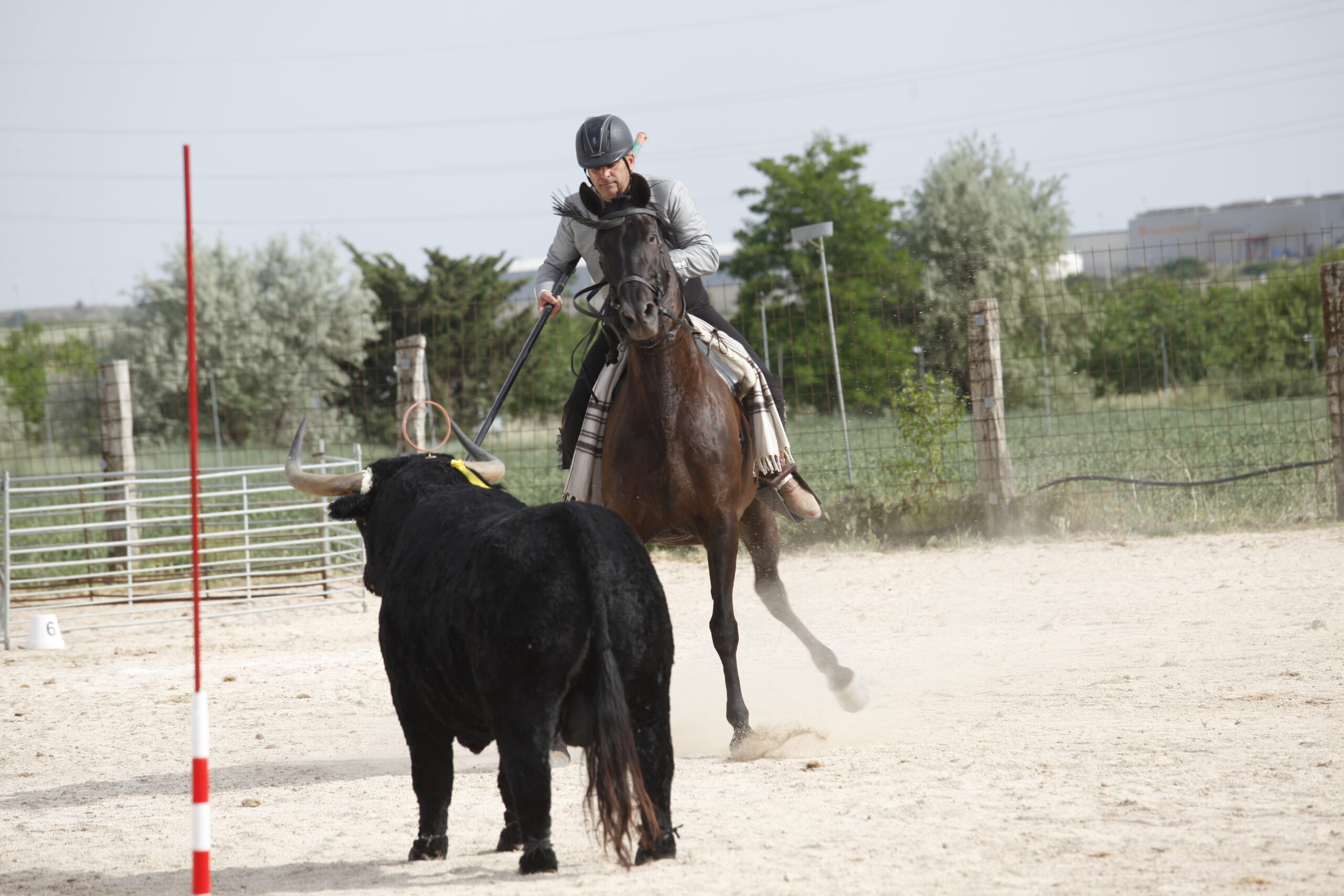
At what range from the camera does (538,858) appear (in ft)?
13.3

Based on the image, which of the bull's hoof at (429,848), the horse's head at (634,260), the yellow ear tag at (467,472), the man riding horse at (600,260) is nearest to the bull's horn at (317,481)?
the yellow ear tag at (467,472)

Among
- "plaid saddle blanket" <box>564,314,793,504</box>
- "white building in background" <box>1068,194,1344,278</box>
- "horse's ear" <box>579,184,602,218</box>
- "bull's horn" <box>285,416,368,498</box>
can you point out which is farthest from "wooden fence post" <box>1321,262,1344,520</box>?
"white building in background" <box>1068,194,1344,278</box>

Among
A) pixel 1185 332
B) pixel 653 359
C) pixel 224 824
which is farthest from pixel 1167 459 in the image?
pixel 224 824

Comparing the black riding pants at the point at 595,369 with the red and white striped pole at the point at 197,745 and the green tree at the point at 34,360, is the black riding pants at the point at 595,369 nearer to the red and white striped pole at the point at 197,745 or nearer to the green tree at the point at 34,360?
the red and white striped pole at the point at 197,745

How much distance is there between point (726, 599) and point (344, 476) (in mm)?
2530

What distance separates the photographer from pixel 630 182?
591 centimetres

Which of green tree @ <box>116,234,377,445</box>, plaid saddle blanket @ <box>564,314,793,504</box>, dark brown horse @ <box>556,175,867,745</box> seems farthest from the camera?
green tree @ <box>116,234,377,445</box>

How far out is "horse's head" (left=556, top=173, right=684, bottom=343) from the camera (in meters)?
5.71

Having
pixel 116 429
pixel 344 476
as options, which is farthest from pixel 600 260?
pixel 116 429

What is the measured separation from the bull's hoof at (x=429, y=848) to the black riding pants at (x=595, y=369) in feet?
9.29

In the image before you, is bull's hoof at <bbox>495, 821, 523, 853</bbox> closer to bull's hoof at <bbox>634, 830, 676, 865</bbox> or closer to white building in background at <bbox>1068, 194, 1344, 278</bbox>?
bull's hoof at <bbox>634, 830, 676, 865</bbox>

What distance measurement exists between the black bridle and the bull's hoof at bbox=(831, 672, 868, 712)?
2.43 meters

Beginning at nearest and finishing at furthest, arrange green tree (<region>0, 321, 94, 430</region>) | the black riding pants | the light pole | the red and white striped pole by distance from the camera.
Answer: the red and white striped pole, the black riding pants, the light pole, green tree (<region>0, 321, 94, 430</region>)

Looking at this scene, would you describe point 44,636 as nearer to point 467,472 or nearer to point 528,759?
point 467,472
